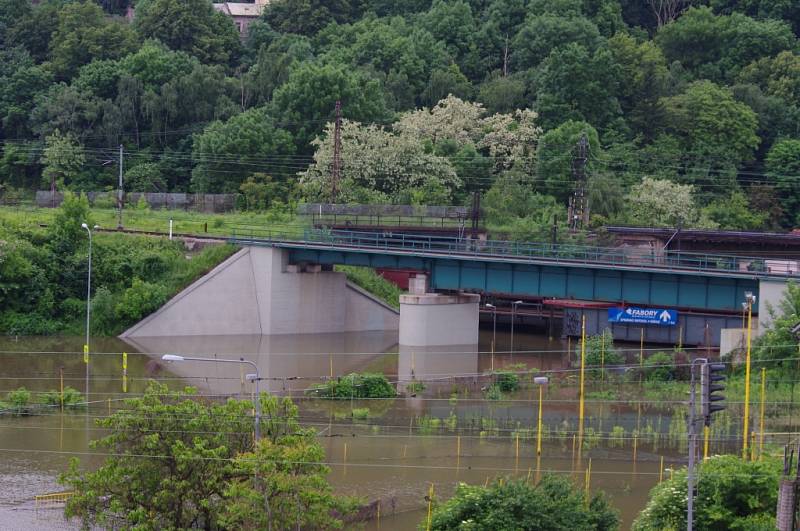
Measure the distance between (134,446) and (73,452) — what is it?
35.7 feet

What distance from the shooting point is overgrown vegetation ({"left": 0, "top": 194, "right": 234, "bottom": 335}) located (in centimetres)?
7306

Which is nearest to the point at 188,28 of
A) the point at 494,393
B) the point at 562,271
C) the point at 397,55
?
the point at 397,55

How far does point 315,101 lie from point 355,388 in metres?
54.2

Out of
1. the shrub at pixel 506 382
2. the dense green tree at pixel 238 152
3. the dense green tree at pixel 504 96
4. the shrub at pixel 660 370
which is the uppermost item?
the dense green tree at pixel 504 96

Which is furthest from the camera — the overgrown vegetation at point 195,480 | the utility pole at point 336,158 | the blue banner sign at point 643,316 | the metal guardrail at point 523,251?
the utility pole at point 336,158

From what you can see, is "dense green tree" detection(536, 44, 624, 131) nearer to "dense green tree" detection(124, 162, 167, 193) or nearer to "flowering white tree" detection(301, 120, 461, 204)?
"flowering white tree" detection(301, 120, 461, 204)

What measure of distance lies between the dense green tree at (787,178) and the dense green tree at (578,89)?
491 inches

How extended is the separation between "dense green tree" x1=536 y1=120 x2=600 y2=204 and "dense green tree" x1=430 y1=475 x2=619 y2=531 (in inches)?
2829

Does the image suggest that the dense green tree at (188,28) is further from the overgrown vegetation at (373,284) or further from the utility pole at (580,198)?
the overgrown vegetation at (373,284)

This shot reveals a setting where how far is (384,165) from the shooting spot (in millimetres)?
101312

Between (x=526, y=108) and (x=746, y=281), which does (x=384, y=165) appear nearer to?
(x=526, y=108)

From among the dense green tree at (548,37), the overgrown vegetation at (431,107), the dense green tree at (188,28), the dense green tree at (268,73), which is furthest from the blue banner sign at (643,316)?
the dense green tree at (188,28)

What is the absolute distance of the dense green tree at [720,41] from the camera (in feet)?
412

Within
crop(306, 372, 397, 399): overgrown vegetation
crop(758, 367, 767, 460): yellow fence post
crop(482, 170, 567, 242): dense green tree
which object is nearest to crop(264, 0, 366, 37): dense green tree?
crop(482, 170, 567, 242): dense green tree
